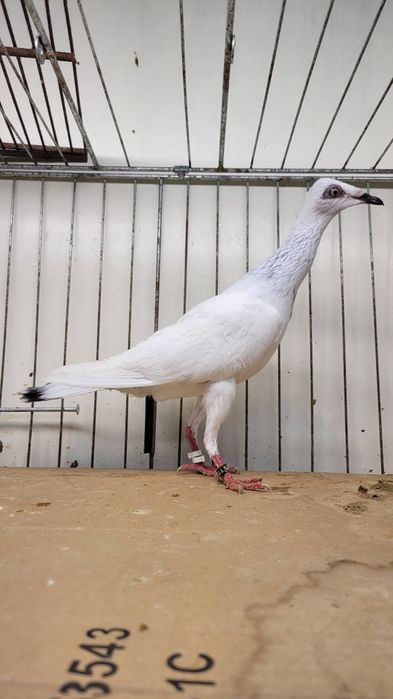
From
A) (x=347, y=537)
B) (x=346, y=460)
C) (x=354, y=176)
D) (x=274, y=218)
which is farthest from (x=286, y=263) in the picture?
(x=347, y=537)

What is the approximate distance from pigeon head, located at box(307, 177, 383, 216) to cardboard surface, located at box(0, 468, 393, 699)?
1.19m

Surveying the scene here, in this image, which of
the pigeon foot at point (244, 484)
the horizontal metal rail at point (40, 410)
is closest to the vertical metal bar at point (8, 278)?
the horizontal metal rail at point (40, 410)

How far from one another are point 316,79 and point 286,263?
1.19 meters

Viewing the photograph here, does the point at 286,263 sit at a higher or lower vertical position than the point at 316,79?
lower

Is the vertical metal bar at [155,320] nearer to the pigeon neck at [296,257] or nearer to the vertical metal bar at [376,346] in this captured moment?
the pigeon neck at [296,257]

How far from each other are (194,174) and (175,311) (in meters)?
0.66

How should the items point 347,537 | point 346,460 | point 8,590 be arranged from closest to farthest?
point 8,590 < point 347,537 < point 346,460

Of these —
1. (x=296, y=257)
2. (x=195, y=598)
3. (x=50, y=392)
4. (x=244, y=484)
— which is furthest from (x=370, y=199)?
(x=195, y=598)

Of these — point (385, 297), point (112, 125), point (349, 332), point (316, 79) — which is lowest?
point (349, 332)

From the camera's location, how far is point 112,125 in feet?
7.44

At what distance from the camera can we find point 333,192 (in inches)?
71.7

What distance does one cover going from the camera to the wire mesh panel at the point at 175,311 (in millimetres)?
2059

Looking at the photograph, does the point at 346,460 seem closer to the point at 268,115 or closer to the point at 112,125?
the point at 268,115

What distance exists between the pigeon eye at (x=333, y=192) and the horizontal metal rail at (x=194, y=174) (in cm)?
25
